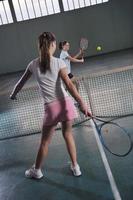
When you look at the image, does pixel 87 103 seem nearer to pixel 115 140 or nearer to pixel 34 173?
pixel 115 140

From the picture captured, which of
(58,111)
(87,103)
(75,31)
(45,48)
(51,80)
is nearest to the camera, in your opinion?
(45,48)

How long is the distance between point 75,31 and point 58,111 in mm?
17429

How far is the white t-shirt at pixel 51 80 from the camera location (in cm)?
429


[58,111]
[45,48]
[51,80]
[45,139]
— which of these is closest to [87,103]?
[45,139]

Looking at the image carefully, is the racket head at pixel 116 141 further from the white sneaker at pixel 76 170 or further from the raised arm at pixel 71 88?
the raised arm at pixel 71 88

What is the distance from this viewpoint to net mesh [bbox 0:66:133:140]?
721 cm

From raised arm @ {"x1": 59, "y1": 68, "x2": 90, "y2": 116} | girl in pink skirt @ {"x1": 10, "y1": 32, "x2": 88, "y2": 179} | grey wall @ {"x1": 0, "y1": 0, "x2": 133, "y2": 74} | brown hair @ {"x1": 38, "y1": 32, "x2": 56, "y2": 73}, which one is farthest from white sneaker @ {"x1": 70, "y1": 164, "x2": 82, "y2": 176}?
grey wall @ {"x1": 0, "y1": 0, "x2": 133, "y2": 74}

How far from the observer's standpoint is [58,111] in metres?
4.48

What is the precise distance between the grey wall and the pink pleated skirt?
17217 millimetres

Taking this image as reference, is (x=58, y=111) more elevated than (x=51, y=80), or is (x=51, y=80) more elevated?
(x=51, y=80)

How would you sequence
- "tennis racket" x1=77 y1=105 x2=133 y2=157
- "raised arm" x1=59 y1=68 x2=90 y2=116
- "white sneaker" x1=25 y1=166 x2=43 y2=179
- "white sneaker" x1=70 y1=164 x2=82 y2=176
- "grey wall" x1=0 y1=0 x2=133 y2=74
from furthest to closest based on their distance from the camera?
"grey wall" x1=0 y1=0 x2=133 y2=74, "tennis racket" x1=77 y1=105 x2=133 y2=157, "white sneaker" x1=25 y1=166 x2=43 y2=179, "white sneaker" x1=70 y1=164 x2=82 y2=176, "raised arm" x1=59 y1=68 x2=90 y2=116

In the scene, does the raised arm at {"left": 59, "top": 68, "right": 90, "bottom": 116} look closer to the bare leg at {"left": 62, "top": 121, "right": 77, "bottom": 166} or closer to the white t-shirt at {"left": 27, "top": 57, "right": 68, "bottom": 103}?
the white t-shirt at {"left": 27, "top": 57, "right": 68, "bottom": 103}

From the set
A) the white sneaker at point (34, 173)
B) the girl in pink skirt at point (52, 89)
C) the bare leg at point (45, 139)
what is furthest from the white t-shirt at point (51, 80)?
the white sneaker at point (34, 173)

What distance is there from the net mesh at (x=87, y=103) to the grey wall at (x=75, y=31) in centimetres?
1030
